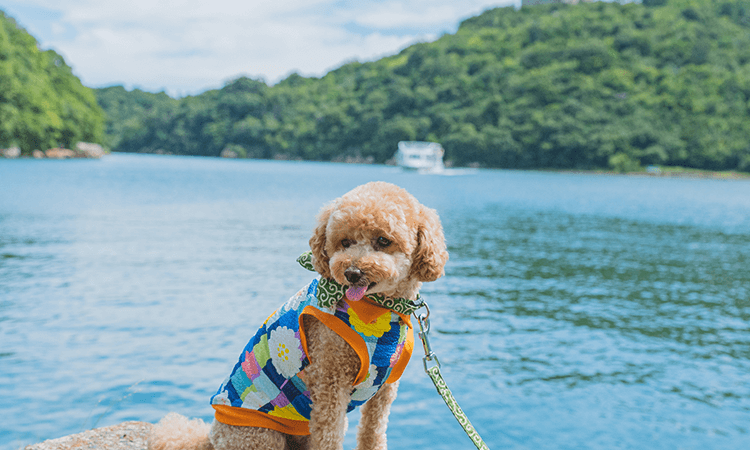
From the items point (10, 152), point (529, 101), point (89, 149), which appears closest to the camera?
point (10, 152)

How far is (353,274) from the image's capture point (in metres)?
2.30

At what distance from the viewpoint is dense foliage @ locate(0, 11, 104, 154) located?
70.0 meters

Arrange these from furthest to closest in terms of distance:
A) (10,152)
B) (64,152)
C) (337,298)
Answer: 1. (64,152)
2. (10,152)
3. (337,298)

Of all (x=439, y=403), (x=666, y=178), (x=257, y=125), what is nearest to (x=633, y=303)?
(x=439, y=403)

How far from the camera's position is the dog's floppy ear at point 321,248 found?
2.48 m

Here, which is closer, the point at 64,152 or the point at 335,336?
Answer: the point at 335,336

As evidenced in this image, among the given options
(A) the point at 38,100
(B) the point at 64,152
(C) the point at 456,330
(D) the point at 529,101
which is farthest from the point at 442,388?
(D) the point at 529,101

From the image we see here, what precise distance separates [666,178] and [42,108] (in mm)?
87506

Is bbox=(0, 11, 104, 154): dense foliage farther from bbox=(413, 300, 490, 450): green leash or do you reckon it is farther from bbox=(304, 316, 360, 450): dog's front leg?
bbox=(413, 300, 490, 450): green leash

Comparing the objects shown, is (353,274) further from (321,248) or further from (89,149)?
(89,149)

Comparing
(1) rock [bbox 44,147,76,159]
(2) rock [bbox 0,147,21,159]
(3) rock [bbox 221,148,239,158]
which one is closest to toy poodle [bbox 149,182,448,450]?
(2) rock [bbox 0,147,21,159]

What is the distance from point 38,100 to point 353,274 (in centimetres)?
8621

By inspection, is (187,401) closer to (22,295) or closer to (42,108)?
(22,295)

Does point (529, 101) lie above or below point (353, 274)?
above
